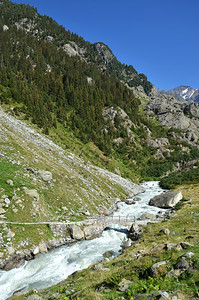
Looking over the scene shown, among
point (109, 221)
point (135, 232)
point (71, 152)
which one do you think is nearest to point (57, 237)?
point (109, 221)

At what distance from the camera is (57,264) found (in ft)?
53.8

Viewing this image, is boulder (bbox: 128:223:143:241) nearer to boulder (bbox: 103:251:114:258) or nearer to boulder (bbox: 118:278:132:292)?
boulder (bbox: 103:251:114:258)

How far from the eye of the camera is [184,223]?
21.2m

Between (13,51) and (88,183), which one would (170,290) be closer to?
(88,183)

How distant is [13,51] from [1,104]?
6122 centimetres

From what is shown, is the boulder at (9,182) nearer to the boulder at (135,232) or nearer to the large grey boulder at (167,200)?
the boulder at (135,232)

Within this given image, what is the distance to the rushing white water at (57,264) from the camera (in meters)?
13.7

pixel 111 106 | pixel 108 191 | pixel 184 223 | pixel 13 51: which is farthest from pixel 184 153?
pixel 13 51

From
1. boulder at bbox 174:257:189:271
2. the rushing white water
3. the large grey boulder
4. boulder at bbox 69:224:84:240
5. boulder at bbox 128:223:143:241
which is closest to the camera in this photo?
boulder at bbox 174:257:189:271

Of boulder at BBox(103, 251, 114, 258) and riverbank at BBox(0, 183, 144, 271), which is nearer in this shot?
riverbank at BBox(0, 183, 144, 271)

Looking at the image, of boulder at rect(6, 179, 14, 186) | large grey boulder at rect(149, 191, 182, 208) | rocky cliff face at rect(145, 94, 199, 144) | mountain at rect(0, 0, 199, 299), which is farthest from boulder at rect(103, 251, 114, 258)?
rocky cliff face at rect(145, 94, 199, 144)

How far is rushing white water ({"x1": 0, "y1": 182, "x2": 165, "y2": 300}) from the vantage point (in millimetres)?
13711

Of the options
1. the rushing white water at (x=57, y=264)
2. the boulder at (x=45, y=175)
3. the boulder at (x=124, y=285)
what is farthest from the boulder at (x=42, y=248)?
the boulder at (x=124, y=285)

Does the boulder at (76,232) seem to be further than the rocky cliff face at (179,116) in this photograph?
No
